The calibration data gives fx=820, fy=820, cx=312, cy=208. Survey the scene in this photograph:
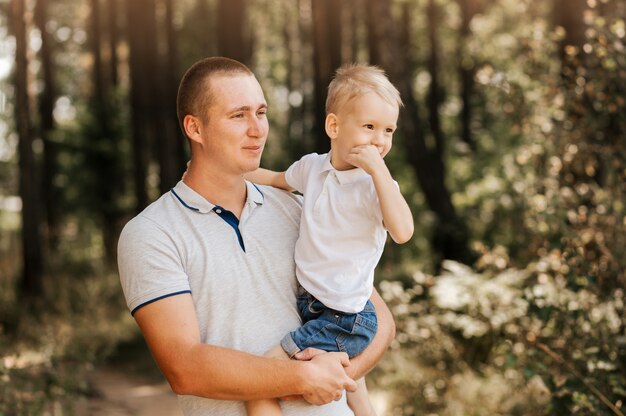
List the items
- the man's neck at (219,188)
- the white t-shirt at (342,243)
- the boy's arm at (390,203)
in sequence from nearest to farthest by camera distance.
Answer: the boy's arm at (390,203) < the white t-shirt at (342,243) < the man's neck at (219,188)

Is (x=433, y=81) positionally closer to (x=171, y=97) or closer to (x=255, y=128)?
(x=171, y=97)

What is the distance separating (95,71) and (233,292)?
79.0 feet

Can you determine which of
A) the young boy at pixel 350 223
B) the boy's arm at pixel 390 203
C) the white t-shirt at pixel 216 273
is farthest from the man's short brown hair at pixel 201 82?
the boy's arm at pixel 390 203

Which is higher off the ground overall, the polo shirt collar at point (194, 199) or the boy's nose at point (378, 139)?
the boy's nose at point (378, 139)

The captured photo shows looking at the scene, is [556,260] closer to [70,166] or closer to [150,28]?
[150,28]

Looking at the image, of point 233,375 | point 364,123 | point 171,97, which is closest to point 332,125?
point 364,123

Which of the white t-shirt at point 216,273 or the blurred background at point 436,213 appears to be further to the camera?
the blurred background at point 436,213

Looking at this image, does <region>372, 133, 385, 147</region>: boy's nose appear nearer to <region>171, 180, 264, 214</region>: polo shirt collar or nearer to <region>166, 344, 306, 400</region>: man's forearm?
<region>171, 180, 264, 214</region>: polo shirt collar

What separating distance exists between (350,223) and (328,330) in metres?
0.39

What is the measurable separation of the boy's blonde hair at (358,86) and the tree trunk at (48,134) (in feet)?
59.2

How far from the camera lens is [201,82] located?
2.97m

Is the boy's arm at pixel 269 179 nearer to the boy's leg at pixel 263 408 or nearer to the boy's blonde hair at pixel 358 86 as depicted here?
the boy's blonde hair at pixel 358 86

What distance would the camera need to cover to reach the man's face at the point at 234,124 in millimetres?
2947

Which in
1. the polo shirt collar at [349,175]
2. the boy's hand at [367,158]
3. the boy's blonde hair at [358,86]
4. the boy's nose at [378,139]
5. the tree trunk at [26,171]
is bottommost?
the tree trunk at [26,171]
